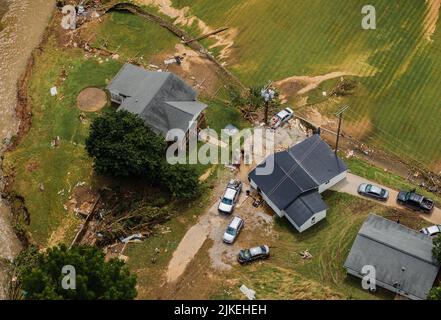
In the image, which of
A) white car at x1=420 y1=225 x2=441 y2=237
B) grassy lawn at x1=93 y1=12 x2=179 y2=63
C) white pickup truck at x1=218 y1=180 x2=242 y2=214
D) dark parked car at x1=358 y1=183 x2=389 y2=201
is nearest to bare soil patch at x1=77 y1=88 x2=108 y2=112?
grassy lawn at x1=93 y1=12 x2=179 y2=63

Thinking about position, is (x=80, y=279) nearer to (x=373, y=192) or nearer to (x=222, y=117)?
(x=222, y=117)

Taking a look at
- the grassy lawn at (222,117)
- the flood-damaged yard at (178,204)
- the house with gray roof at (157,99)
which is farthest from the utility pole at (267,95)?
the house with gray roof at (157,99)

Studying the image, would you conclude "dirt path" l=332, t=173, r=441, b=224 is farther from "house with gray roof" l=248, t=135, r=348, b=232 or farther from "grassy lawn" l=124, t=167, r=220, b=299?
"grassy lawn" l=124, t=167, r=220, b=299

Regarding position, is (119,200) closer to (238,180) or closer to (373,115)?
(238,180)

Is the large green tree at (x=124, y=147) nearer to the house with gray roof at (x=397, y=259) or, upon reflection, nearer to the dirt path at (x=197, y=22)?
the dirt path at (x=197, y=22)

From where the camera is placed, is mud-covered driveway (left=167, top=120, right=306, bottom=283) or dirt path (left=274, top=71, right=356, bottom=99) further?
dirt path (left=274, top=71, right=356, bottom=99)

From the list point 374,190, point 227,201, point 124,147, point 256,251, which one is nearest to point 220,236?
point 227,201
